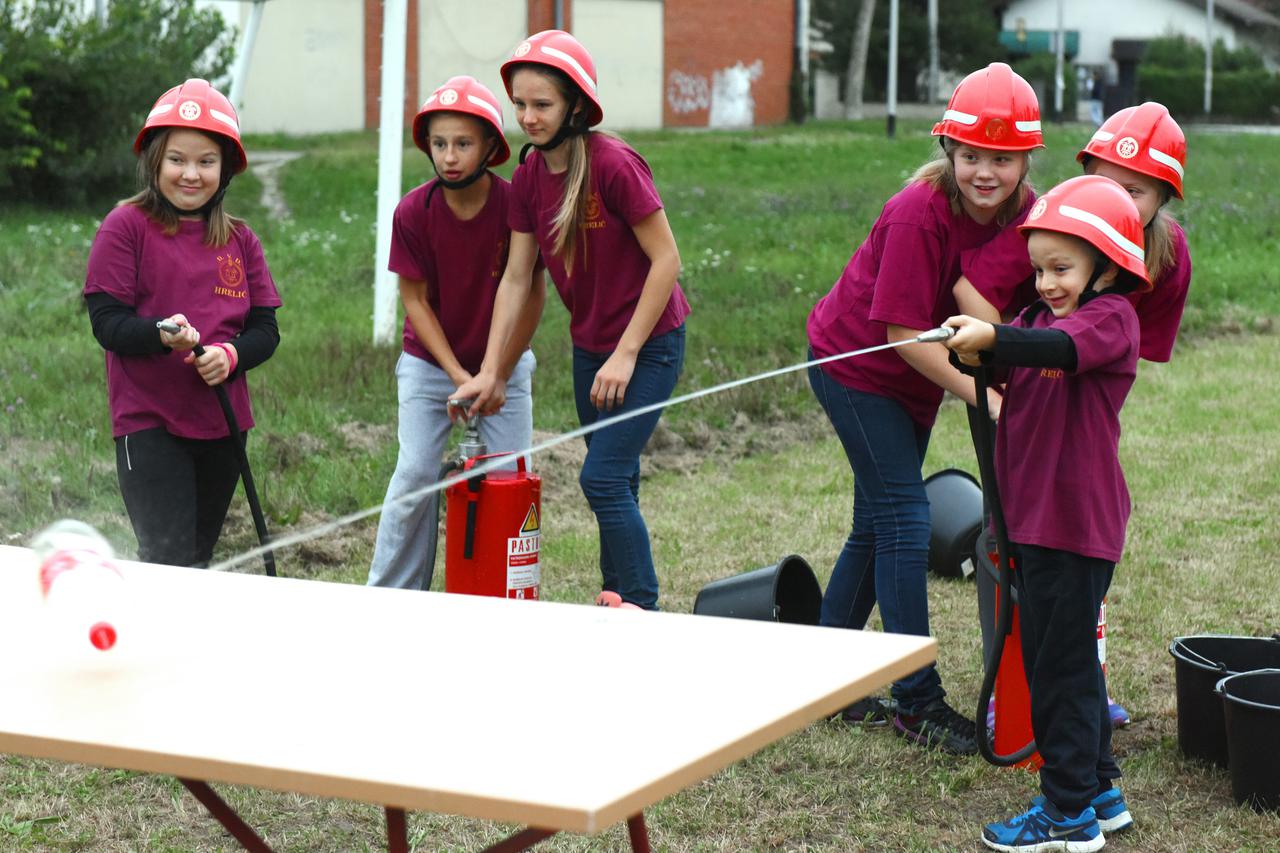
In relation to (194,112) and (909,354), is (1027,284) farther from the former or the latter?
(194,112)

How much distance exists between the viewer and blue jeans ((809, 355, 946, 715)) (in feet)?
14.0

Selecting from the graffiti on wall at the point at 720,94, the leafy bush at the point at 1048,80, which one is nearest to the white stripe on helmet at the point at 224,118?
the graffiti on wall at the point at 720,94

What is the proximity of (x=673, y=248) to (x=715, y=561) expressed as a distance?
1.99 meters

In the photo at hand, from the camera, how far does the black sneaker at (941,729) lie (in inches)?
167

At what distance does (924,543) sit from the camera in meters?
4.31

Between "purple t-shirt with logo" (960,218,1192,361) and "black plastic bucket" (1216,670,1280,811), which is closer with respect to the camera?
"black plastic bucket" (1216,670,1280,811)

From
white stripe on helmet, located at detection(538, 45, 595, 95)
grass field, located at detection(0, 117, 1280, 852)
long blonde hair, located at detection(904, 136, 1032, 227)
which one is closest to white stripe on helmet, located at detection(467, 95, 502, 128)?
white stripe on helmet, located at detection(538, 45, 595, 95)

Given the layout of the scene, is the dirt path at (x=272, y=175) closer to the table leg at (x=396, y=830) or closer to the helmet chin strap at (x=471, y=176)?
Result: the helmet chin strap at (x=471, y=176)

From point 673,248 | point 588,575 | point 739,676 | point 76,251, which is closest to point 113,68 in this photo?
point 76,251

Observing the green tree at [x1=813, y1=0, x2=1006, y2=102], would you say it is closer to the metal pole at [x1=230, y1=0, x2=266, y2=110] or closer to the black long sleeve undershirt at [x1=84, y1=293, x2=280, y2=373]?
the metal pole at [x1=230, y1=0, x2=266, y2=110]

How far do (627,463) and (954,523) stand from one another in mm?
1751

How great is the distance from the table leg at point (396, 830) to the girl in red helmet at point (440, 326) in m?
2.37

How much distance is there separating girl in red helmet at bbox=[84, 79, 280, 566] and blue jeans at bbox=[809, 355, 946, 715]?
65.5 inches

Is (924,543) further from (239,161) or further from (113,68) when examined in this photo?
(113,68)
